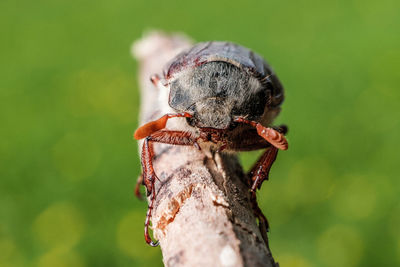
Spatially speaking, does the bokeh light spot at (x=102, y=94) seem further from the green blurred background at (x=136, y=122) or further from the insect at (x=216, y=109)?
the insect at (x=216, y=109)

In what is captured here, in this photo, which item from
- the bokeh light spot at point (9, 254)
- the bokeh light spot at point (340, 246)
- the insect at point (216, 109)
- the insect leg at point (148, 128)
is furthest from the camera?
the bokeh light spot at point (9, 254)

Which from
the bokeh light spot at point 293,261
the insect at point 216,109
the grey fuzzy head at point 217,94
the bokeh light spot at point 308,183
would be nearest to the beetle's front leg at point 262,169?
the insect at point 216,109

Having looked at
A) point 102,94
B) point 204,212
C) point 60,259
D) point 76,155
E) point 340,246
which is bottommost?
point 204,212

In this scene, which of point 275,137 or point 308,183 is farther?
point 308,183

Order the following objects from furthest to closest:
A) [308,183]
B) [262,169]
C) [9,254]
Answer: [308,183] < [9,254] < [262,169]

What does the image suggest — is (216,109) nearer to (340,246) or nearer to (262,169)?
(262,169)

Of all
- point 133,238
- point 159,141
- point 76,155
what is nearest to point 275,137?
point 159,141

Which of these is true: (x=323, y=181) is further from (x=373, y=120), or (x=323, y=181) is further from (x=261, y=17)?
(x=261, y=17)
